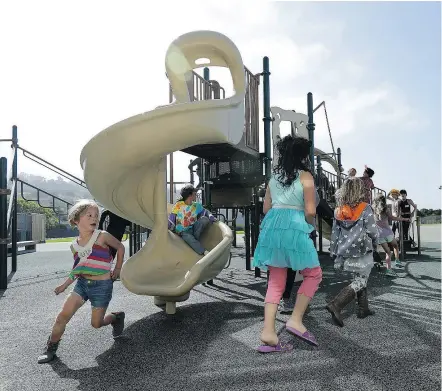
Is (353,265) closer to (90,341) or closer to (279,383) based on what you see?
(279,383)

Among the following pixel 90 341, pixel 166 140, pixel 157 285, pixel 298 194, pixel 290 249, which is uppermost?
pixel 166 140

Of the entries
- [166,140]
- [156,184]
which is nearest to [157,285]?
[156,184]

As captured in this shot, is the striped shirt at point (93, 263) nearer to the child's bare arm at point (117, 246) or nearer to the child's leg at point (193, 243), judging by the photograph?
the child's bare arm at point (117, 246)

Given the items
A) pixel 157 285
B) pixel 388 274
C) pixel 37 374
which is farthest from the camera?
pixel 388 274

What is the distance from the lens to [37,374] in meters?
2.47

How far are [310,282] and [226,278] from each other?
3578 millimetres

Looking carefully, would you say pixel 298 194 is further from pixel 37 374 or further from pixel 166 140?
pixel 37 374

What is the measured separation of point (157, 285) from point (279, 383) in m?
1.73

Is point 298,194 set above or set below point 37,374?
above

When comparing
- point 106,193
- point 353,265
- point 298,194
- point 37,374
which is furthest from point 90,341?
point 353,265

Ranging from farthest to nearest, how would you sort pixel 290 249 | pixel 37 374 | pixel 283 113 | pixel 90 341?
pixel 283 113, pixel 90 341, pixel 290 249, pixel 37 374

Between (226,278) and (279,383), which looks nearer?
(279,383)

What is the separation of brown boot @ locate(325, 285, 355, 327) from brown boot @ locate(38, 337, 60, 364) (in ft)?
7.09

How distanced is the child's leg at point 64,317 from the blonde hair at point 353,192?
95.9 inches
